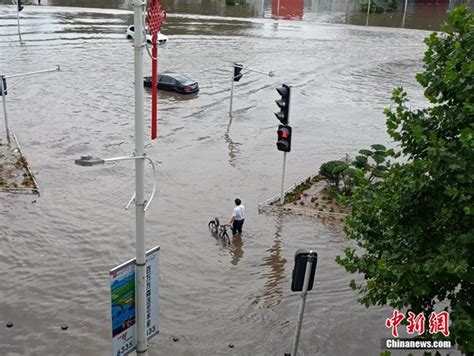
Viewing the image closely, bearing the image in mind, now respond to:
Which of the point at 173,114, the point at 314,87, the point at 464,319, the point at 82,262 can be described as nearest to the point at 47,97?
the point at 173,114

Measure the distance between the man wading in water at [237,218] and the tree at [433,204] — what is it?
8036 mm

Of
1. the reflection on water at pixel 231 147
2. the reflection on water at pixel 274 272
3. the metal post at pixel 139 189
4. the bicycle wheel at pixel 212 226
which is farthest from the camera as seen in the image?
the reflection on water at pixel 231 147

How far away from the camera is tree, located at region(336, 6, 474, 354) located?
749 cm

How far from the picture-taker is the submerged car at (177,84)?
3353 cm

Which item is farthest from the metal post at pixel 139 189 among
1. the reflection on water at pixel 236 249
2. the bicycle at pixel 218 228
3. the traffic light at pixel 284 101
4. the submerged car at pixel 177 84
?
the submerged car at pixel 177 84

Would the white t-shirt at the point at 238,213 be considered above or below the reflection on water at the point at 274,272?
above

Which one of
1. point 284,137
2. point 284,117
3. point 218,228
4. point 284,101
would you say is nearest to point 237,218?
point 218,228

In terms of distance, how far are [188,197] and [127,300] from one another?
1062 centimetres

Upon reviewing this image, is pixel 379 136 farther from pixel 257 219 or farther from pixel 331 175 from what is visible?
pixel 257 219

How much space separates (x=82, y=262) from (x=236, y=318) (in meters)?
4.66

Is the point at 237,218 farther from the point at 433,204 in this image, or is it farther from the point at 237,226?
the point at 433,204

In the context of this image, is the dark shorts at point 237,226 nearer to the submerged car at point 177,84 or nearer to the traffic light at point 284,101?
the traffic light at point 284,101

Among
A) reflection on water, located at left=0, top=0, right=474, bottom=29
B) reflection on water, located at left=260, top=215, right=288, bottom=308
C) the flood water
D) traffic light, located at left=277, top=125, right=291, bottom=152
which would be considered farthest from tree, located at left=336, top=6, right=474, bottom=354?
reflection on water, located at left=0, top=0, right=474, bottom=29

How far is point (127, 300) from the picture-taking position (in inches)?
374
